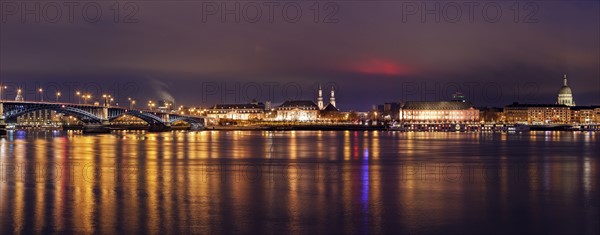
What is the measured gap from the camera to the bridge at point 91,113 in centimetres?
7919

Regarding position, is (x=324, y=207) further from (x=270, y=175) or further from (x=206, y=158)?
(x=206, y=158)

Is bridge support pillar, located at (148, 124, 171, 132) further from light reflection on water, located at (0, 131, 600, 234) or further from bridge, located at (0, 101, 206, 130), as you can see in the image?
light reflection on water, located at (0, 131, 600, 234)

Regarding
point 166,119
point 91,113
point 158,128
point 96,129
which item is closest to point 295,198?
point 91,113

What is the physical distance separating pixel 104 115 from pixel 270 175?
7510 cm

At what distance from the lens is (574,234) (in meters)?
14.1

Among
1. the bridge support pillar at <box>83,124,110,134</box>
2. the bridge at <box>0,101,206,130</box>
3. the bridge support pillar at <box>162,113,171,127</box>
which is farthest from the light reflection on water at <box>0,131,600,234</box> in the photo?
the bridge support pillar at <box>162,113,171,127</box>

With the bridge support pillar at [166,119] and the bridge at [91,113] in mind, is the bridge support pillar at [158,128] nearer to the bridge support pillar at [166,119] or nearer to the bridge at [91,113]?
the bridge at [91,113]

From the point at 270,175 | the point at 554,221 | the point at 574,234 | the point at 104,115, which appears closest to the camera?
the point at 574,234

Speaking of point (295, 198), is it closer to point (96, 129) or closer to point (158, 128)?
point (96, 129)

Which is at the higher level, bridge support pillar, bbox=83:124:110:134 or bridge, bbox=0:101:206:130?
bridge, bbox=0:101:206:130

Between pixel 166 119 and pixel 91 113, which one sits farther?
pixel 166 119

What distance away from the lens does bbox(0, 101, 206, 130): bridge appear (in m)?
79.2

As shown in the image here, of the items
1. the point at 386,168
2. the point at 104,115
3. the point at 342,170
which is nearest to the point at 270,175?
the point at 342,170

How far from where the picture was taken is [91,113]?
93.4 metres
